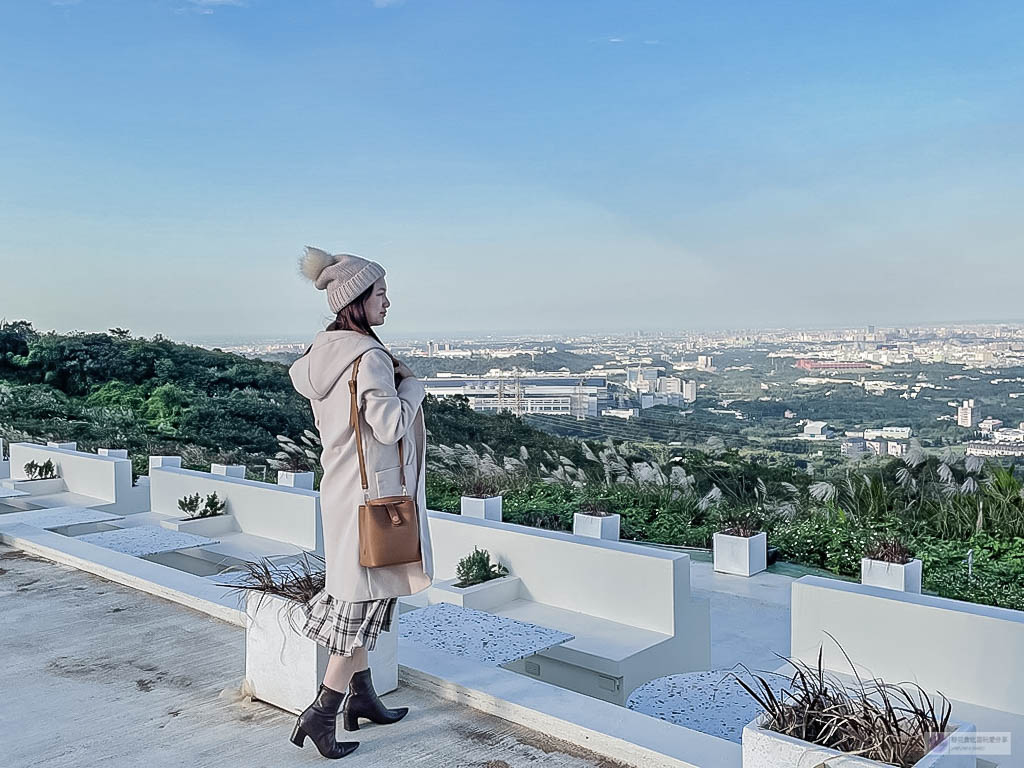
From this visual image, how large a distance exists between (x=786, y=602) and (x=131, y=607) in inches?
152

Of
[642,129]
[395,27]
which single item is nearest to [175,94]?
[395,27]

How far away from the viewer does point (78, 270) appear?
2203 cm

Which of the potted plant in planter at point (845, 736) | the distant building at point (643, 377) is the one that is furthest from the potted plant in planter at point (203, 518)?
the distant building at point (643, 377)

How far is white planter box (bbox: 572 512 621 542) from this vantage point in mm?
6418

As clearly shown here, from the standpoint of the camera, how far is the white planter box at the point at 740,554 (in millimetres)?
6582

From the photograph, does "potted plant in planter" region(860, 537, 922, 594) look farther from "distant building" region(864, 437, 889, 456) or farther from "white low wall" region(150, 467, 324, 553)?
"distant building" region(864, 437, 889, 456)

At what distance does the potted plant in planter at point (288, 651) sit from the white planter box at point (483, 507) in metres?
3.62

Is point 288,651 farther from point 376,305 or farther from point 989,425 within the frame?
point 989,425

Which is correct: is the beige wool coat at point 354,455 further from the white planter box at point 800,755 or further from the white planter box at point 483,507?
the white planter box at point 483,507

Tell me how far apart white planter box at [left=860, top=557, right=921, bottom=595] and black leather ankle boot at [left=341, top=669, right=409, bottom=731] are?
3.12 metres

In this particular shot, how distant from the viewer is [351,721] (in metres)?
2.65

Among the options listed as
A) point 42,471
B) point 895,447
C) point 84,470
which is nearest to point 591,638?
point 895,447

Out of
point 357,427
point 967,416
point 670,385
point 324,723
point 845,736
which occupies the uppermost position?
point 357,427

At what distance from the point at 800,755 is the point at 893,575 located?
3.36 m
